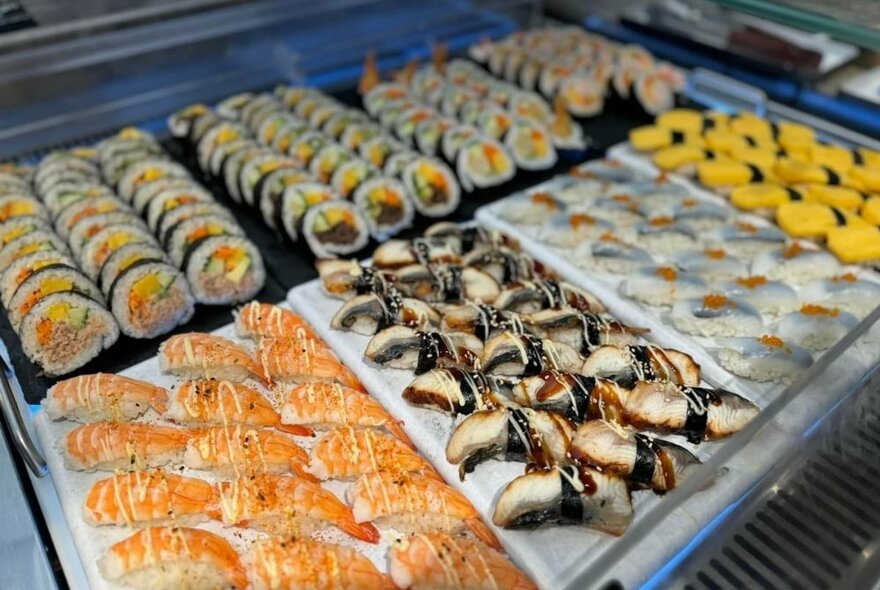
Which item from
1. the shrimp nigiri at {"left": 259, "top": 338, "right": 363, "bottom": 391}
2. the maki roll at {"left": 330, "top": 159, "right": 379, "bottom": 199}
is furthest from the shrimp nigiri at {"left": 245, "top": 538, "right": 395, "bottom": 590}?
the maki roll at {"left": 330, "top": 159, "right": 379, "bottom": 199}

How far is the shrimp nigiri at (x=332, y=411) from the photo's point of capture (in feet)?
8.29

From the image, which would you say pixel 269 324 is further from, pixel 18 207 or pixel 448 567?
pixel 18 207

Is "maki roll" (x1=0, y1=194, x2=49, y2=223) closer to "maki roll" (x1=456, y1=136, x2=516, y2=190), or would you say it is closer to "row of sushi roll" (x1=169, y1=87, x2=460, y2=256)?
"row of sushi roll" (x1=169, y1=87, x2=460, y2=256)

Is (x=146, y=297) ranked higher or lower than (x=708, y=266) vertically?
higher

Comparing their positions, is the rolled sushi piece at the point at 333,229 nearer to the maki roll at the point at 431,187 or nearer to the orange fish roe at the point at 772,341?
the maki roll at the point at 431,187

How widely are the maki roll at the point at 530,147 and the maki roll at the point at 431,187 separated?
1.96ft

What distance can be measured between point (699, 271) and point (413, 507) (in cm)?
192

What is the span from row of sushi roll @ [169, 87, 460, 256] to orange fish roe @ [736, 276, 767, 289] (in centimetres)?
158

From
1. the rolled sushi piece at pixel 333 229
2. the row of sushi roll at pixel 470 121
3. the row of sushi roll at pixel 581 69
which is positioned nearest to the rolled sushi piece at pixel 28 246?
the rolled sushi piece at pixel 333 229

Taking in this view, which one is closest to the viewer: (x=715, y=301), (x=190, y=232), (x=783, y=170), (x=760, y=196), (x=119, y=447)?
(x=119, y=447)

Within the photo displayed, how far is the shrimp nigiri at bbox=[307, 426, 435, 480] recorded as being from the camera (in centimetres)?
236

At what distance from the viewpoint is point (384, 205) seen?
385cm

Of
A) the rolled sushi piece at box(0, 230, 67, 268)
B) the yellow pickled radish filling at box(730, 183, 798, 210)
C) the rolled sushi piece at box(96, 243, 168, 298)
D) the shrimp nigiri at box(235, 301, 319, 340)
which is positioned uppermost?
the rolled sushi piece at box(0, 230, 67, 268)

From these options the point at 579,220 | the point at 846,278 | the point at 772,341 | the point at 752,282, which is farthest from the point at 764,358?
the point at 579,220
